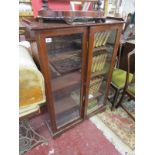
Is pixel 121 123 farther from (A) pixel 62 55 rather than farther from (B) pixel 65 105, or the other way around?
(A) pixel 62 55

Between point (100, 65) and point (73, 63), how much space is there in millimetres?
370

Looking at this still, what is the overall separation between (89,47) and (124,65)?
4.29 feet

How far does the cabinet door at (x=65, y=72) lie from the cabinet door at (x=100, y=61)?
10 centimetres

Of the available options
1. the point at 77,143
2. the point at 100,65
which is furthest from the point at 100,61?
the point at 77,143

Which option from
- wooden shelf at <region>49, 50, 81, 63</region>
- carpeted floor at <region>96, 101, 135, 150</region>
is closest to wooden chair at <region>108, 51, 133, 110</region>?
carpeted floor at <region>96, 101, 135, 150</region>

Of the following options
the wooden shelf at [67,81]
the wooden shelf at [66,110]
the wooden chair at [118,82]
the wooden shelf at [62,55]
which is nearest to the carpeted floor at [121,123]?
the wooden chair at [118,82]

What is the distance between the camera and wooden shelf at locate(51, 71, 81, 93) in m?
1.42

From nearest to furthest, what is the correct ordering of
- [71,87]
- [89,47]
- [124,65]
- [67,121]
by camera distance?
[89,47]
[71,87]
[67,121]
[124,65]

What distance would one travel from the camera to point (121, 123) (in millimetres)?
1768

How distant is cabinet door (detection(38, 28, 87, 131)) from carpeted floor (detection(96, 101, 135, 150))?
14.6 inches
